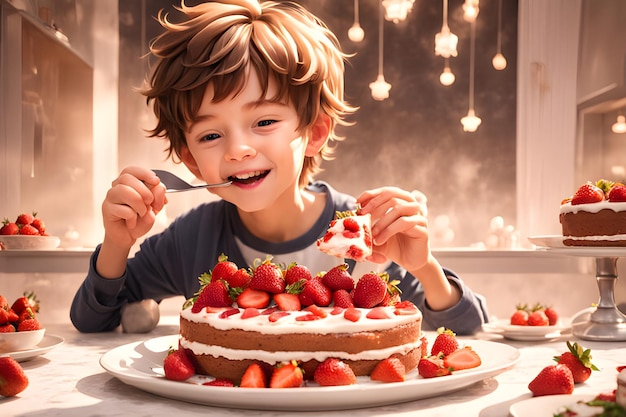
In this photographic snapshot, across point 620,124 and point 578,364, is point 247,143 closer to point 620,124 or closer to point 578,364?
point 578,364

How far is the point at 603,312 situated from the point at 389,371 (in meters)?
0.89

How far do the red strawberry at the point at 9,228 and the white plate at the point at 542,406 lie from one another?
2.59 meters

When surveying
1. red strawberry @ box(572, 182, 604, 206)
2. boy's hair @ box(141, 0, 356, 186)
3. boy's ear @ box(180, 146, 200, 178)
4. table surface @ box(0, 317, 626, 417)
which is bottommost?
table surface @ box(0, 317, 626, 417)

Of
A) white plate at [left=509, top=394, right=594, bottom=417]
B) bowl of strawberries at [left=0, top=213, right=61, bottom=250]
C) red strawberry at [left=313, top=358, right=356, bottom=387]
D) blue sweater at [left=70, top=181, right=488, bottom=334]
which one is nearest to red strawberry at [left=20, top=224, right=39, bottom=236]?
bowl of strawberries at [left=0, top=213, right=61, bottom=250]

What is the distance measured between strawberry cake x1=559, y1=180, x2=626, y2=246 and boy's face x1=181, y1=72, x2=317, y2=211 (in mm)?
839

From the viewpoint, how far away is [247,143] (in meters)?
1.36

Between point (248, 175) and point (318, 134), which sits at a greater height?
point (318, 134)

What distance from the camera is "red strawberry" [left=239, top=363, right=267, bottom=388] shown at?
891mm

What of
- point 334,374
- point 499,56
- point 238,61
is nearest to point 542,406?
point 334,374

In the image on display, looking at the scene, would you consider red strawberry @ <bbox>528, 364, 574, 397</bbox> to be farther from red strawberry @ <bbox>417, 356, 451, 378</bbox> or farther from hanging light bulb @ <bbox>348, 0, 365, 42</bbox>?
hanging light bulb @ <bbox>348, 0, 365, 42</bbox>

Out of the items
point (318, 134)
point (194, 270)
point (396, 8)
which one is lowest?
point (194, 270)

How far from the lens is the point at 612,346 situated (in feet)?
4.79

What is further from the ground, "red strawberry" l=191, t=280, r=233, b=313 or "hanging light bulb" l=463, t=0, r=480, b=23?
"hanging light bulb" l=463, t=0, r=480, b=23

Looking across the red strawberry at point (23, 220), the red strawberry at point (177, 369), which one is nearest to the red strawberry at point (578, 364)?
the red strawberry at point (177, 369)
